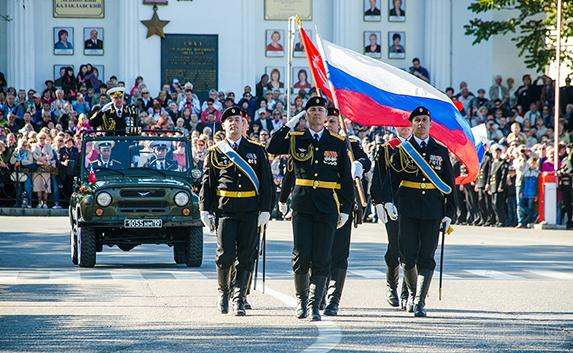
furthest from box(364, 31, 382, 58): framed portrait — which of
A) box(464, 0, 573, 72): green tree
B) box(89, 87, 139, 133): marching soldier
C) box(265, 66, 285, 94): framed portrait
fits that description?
box(89, 87, 139, 133): marching soldier

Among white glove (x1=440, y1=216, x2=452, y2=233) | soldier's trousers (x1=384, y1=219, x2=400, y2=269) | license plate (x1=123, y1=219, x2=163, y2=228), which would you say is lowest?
license plate (x1=123, y1=219, x2=163, y2=228)

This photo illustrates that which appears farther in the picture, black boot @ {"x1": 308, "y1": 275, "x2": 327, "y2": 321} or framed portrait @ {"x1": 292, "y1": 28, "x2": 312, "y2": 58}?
framed portrait @ {"x1": 292, "y1": 28, "x2": 312, "y2": 58}

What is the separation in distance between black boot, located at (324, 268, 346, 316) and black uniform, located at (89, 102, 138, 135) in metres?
9.80

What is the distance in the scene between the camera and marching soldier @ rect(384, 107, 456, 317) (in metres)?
14.3

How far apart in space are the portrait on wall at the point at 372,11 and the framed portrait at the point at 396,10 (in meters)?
0.37

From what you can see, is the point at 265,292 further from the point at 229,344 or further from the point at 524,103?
the point at 524,103

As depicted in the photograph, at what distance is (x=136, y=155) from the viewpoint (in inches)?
844

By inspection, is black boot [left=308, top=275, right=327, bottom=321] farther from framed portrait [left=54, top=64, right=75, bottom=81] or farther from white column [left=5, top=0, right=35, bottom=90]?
white column [left=5, top=0, right=35, bottom=90]

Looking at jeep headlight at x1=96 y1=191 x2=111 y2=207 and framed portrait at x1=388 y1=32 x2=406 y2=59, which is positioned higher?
framed portrait at x1=388 y1=32 x2=406 y2=59

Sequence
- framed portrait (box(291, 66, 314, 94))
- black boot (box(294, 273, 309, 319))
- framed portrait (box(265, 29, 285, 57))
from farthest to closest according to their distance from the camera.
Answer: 1. framed portrait (box(265, 29, 285, 57))
2. framed portrait (box(291, 66, 314, 94))
3. black boot (box(294, 273, 309, 319))

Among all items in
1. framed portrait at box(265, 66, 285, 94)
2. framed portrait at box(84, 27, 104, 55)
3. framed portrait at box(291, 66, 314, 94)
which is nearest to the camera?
framed portrait at box(265, 66, 285, 94)

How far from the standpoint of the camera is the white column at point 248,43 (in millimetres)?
46500

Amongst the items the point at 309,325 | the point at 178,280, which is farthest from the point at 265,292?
the point at 309,325

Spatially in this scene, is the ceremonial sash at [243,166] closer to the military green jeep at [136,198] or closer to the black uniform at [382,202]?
the black uniform at [382,202]
